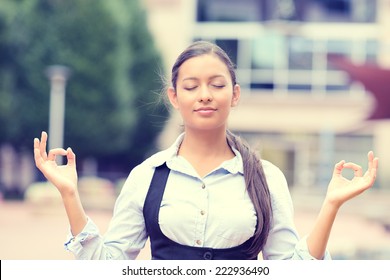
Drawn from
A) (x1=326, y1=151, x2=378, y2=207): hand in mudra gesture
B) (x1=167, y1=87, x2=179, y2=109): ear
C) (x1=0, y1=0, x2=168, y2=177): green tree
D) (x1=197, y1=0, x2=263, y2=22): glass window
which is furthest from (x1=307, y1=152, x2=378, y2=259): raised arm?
(x1=197, y1=0, x2=263, y2=22): glass window

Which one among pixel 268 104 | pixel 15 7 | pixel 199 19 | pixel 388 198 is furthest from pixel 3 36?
pixel 388 198

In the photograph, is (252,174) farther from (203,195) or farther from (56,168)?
(56,168)

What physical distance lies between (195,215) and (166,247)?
5.0 inches

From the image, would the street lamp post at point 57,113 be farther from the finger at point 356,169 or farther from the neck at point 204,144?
the finger at point 356,169

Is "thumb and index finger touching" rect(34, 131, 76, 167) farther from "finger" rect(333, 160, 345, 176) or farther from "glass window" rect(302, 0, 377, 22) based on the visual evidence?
"glass window" rect(302, 0, 377, 22)

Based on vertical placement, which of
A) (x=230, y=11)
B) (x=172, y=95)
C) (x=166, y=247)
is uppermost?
(x=230, y=11)

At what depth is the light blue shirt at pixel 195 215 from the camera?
6.96 ft

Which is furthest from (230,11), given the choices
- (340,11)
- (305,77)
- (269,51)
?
(340,11)

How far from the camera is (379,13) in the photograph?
26.6 meters

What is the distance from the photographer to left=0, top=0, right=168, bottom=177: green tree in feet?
75.5

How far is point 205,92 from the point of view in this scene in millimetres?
2168

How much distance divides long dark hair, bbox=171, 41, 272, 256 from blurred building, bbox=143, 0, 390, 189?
23732 mm

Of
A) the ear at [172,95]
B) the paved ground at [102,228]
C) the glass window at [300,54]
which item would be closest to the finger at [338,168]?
the ear at [172,95]

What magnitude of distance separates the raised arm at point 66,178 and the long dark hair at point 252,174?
0.38 m
